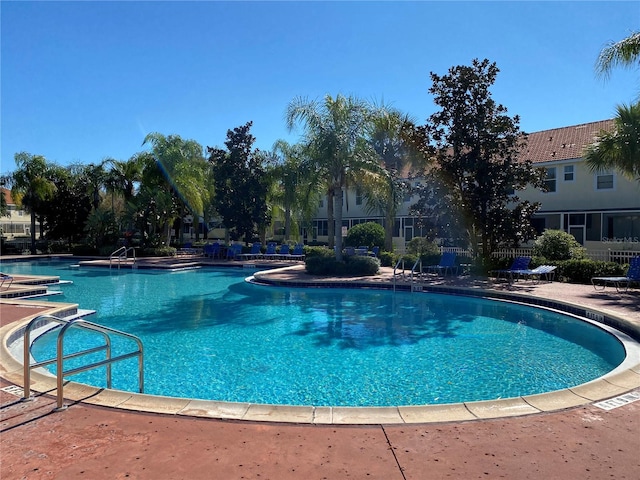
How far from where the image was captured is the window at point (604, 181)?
23797 mm

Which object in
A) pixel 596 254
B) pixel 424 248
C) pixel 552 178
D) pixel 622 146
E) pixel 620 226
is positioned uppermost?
pixel 552 178

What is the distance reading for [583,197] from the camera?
80.8 feet

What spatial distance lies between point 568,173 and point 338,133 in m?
14.4

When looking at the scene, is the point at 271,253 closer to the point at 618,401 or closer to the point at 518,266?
the point at 518,266

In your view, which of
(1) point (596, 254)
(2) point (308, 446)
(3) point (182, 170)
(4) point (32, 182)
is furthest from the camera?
(4) point (32, 182)

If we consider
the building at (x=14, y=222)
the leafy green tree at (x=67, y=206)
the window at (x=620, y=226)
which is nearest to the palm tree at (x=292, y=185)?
the window at (x=620, y=226)

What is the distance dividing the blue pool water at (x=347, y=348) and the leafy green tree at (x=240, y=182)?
14766 mm

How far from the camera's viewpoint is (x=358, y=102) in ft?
64.1

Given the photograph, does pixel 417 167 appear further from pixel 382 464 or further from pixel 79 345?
pixel 382 464

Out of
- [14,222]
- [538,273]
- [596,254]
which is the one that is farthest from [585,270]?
[14,222]

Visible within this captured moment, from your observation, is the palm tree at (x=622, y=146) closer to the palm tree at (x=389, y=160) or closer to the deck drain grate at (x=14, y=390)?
the palm tree at (x=389, y=160)

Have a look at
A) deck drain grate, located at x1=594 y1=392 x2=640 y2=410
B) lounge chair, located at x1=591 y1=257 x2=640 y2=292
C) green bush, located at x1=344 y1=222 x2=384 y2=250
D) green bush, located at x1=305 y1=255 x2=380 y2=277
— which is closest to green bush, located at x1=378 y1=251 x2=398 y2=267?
green bush, located at x1=344 y1=222 x2=384 y2=250

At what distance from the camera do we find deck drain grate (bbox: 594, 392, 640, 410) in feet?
15.9

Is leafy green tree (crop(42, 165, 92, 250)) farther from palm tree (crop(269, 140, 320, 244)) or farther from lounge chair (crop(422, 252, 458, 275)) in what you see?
lounge chair (crop(422, 252, 458, 275))
